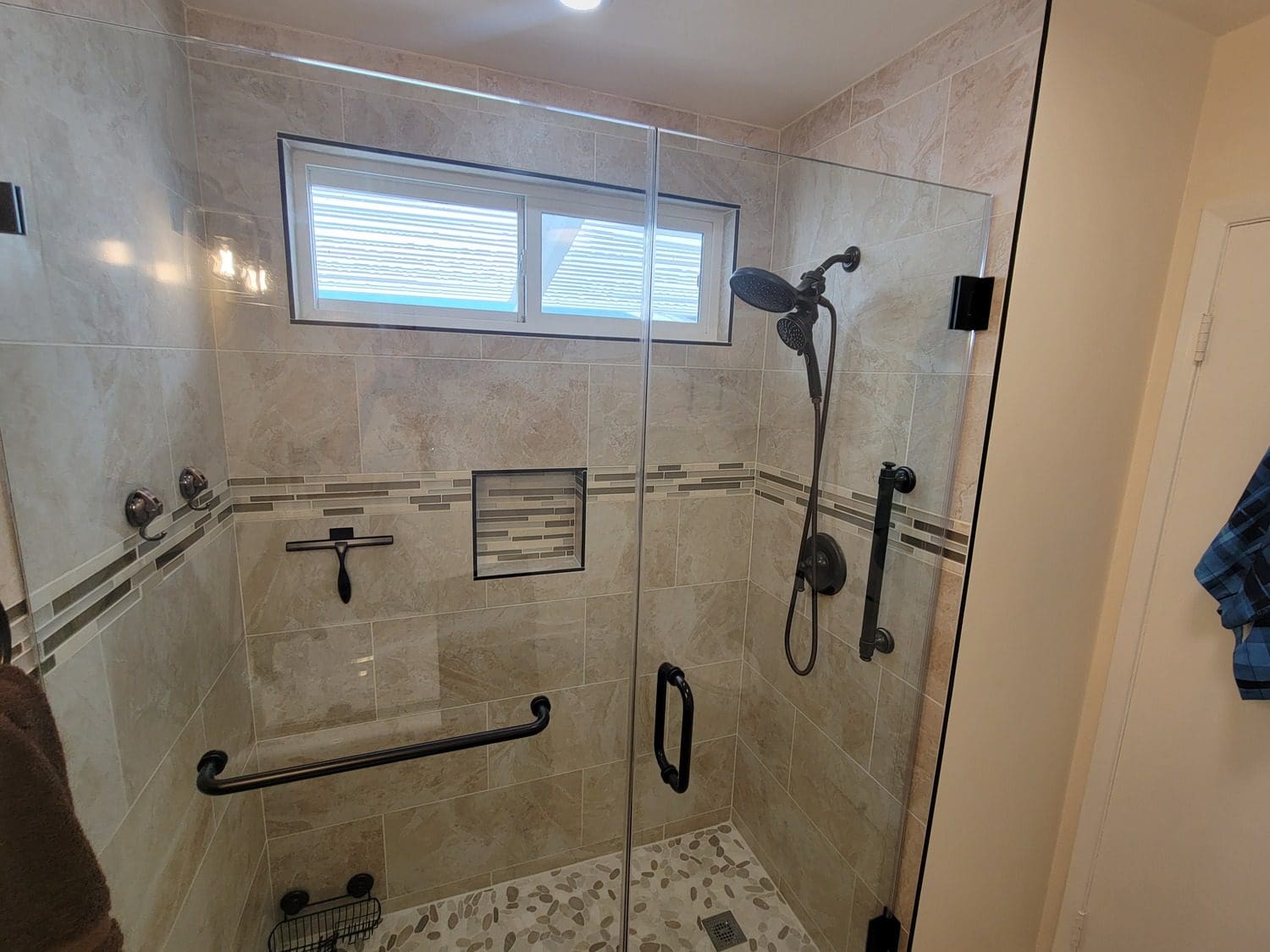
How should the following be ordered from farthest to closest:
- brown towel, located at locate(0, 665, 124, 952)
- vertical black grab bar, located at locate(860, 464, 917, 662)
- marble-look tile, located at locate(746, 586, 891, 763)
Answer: marble-look tile, located at locate(746, 586, 891, 763) → vertical black grab bar, located at locate(860, 464, 917, 662) → brown towel, located at locate(0, 665, 124, 952)

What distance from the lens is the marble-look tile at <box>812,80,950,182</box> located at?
49.9 inches

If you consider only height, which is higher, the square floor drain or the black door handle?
the black door handle

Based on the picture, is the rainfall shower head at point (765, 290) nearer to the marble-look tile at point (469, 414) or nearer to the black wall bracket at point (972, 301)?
the black wall bracket at point (972, 301)

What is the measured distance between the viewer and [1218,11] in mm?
1060

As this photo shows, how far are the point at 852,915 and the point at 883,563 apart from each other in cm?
104

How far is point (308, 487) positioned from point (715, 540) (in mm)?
1201

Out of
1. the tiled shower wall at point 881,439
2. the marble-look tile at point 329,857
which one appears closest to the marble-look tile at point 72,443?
the marble-look tile at point 329,857

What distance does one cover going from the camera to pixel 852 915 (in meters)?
1.52

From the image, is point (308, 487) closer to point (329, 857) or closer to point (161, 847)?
point (161, 847)

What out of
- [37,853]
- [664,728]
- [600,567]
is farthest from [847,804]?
[37,853]

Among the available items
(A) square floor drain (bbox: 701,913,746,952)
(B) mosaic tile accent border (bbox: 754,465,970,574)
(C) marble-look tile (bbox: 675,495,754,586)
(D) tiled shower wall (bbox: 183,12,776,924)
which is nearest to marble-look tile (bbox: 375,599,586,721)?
(D) tiled shower wall (bbox: 183,12,776,924)

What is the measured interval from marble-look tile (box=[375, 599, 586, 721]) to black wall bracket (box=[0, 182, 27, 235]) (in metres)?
1.12

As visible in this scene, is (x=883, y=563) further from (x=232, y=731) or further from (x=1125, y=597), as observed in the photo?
(x=232, y=731)

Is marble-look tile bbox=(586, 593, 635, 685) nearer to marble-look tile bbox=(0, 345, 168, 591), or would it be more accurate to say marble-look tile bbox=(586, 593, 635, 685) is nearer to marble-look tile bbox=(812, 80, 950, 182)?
marble-look tile bbox=(0, 345, 168, 591)
